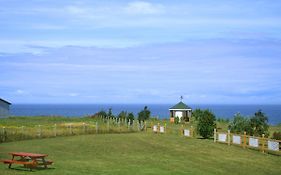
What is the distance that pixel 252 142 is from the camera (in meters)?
33.0

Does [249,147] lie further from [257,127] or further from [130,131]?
[130,131]

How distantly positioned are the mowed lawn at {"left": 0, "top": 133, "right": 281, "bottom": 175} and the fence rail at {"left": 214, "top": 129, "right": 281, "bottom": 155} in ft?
2.03

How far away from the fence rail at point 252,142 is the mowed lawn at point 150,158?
62 centimetres

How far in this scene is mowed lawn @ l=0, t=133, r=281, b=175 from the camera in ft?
69.3

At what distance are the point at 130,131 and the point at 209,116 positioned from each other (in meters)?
9.85

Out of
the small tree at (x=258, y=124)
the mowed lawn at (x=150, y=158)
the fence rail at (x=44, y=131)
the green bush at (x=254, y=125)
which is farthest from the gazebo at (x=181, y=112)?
the mowed lawn at (x=150, y=158)

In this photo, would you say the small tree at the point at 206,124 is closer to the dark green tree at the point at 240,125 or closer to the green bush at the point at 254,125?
the dark green tree at the point at 240,125

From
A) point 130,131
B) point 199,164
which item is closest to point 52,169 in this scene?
point 199,164

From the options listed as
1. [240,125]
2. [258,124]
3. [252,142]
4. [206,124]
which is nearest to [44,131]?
[206,124]

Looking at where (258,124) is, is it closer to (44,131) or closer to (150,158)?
(150,158)

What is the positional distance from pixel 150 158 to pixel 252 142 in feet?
33.3

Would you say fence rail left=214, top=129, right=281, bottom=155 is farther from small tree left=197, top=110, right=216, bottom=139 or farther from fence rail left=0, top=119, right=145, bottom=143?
fence rail left=0, top=119, right=145, bottom=143

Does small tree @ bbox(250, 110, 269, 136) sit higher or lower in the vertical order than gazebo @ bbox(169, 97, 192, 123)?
lower

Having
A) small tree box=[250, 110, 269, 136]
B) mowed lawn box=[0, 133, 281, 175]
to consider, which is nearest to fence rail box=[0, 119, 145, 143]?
mowed lawn box=[0, 133, 281, 175]
